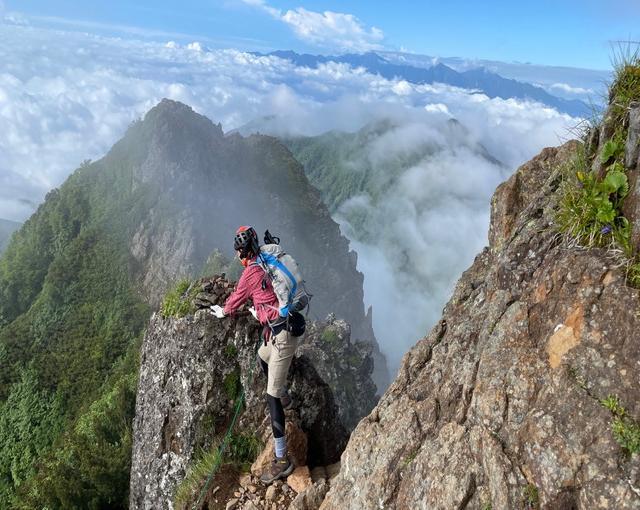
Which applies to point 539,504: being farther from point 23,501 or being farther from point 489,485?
point 23,501

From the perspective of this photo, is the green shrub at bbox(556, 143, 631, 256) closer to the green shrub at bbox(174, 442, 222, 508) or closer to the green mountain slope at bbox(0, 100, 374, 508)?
the green shrub at bbox(174, 442, 222, 508)

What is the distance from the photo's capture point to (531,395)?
7641mm

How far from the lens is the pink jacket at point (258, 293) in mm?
11844

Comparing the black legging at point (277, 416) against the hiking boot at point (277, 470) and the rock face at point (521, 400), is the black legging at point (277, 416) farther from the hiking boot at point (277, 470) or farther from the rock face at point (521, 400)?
the rock face at point (521, 400)

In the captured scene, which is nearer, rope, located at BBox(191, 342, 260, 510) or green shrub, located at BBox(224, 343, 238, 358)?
rope, located at BBox(191, 342, 260, 510)

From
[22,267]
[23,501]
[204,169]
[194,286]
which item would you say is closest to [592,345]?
[194,286]

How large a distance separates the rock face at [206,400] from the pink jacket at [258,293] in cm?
231

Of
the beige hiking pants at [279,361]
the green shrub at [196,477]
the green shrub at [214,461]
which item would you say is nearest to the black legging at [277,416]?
the beige hiking pants at [279,361]

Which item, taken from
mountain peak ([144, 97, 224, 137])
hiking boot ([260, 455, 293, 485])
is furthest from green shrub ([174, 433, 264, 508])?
mountain peak ([144, 97, 224, 137])

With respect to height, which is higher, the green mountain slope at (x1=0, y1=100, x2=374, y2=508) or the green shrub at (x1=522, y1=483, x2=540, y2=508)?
the green shrub at (x1=522, y1=483, x2=540, y2=508)

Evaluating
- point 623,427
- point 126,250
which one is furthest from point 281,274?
point 126,250

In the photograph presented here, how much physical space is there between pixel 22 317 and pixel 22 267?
29550 millimetres

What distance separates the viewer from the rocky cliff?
265 inches

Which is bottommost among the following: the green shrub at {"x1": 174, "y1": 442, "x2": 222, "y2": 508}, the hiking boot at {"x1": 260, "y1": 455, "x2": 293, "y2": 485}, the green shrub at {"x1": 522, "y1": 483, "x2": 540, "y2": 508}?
the green shrub at {"x1": 174, "y1": 442, "x2": 222, "y2": 508}
